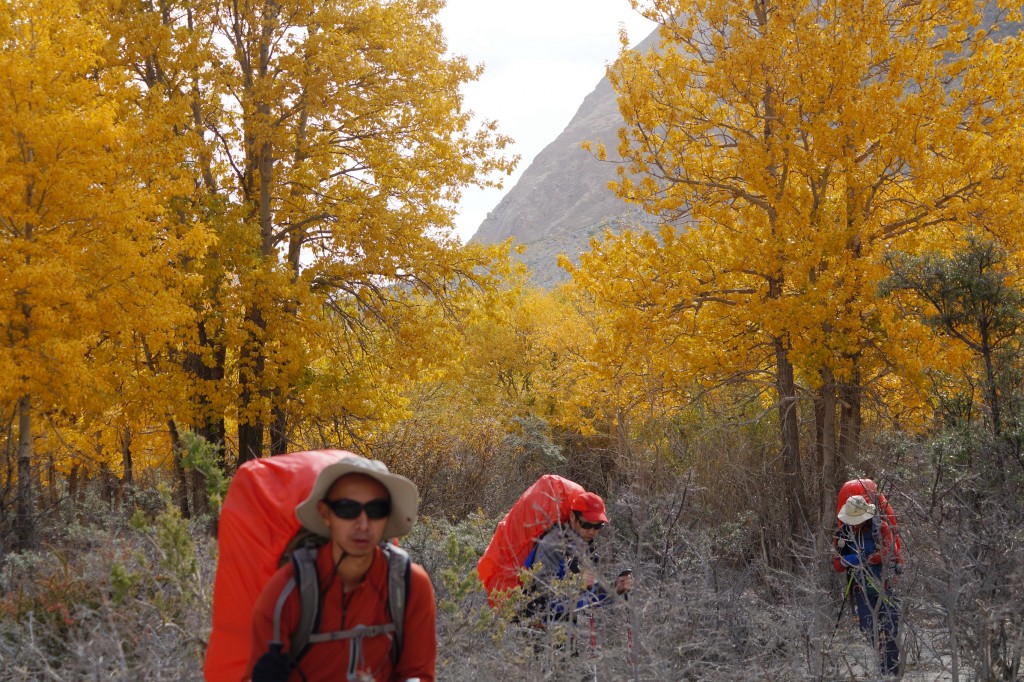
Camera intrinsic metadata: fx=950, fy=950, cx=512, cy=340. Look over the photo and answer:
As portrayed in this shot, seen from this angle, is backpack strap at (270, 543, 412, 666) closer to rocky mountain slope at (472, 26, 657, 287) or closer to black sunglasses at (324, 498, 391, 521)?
black sunglasses at (324, 498, 391, 521)

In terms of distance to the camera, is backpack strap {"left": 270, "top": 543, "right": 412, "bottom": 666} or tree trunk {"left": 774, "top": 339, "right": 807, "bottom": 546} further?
tree trunk {"left": 774, "top": 339, "right": 807, "bottom": 546}

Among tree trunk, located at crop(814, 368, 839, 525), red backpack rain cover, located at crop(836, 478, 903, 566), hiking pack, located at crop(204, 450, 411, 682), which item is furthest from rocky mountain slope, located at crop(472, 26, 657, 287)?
hiking pack, located at crop(204, 450, 411, 682)

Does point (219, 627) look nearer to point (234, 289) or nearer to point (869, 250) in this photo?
point (869, 250)

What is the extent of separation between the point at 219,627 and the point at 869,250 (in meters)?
11.5

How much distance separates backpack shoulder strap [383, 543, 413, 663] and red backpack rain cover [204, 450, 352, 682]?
0.37 meters

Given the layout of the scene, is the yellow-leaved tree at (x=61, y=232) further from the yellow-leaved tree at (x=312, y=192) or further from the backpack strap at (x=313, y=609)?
the backpack strap at (x=313, y=609)

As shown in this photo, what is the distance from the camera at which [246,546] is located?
3193 millimetres

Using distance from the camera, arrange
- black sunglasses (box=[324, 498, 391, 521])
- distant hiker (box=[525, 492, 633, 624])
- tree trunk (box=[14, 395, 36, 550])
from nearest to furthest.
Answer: black sunglasses (box=[324, 498, 391, 521]) → distant hiker (box=[525, 492, 633, 624]) → tree trunk (box=[14, 395, 36, 550])

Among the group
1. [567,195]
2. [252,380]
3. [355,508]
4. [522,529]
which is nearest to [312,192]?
[252,380]

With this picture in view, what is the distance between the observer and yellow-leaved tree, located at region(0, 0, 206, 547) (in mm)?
11031

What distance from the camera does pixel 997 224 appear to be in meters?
11.5

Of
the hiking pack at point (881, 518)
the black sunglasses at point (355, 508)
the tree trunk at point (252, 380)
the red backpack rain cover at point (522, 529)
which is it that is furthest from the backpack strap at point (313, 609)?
the tree trunk at point (252, 380)

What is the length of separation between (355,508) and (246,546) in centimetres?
47

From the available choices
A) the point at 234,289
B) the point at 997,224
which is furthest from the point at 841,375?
the point at 234,289
